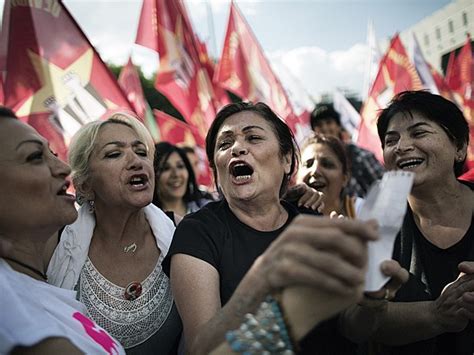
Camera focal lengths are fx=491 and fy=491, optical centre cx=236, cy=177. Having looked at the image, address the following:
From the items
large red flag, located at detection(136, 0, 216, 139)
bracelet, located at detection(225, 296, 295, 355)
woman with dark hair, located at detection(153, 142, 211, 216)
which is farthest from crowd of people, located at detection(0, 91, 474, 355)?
large red flag, located at detection(136, 0, 216, 139)

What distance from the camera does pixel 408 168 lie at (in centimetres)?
221

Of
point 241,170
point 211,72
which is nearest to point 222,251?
point 241,170

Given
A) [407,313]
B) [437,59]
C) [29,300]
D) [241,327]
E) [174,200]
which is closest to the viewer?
[241,327]

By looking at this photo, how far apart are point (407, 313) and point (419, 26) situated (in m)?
43.5

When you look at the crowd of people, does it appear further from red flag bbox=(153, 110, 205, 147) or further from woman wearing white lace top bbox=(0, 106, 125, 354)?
red flag bbox=(153, 110, 205, 147)

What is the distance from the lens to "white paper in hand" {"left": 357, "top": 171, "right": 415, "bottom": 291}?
1168mm

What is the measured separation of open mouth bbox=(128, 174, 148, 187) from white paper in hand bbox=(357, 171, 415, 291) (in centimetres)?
149

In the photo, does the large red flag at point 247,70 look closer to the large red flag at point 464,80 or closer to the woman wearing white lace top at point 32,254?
the large red flag at point 464,80

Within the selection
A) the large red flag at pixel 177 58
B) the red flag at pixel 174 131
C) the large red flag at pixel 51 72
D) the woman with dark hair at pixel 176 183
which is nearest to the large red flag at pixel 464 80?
the large red flag at pixel 177 58

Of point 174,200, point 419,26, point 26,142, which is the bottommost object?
point 174,200

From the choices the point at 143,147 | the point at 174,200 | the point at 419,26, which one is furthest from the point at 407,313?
the point at 419,26

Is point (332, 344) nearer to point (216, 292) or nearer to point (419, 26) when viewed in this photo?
point (216, 292)

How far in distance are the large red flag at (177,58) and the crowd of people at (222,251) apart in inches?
136

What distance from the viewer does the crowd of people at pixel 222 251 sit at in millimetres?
1176
